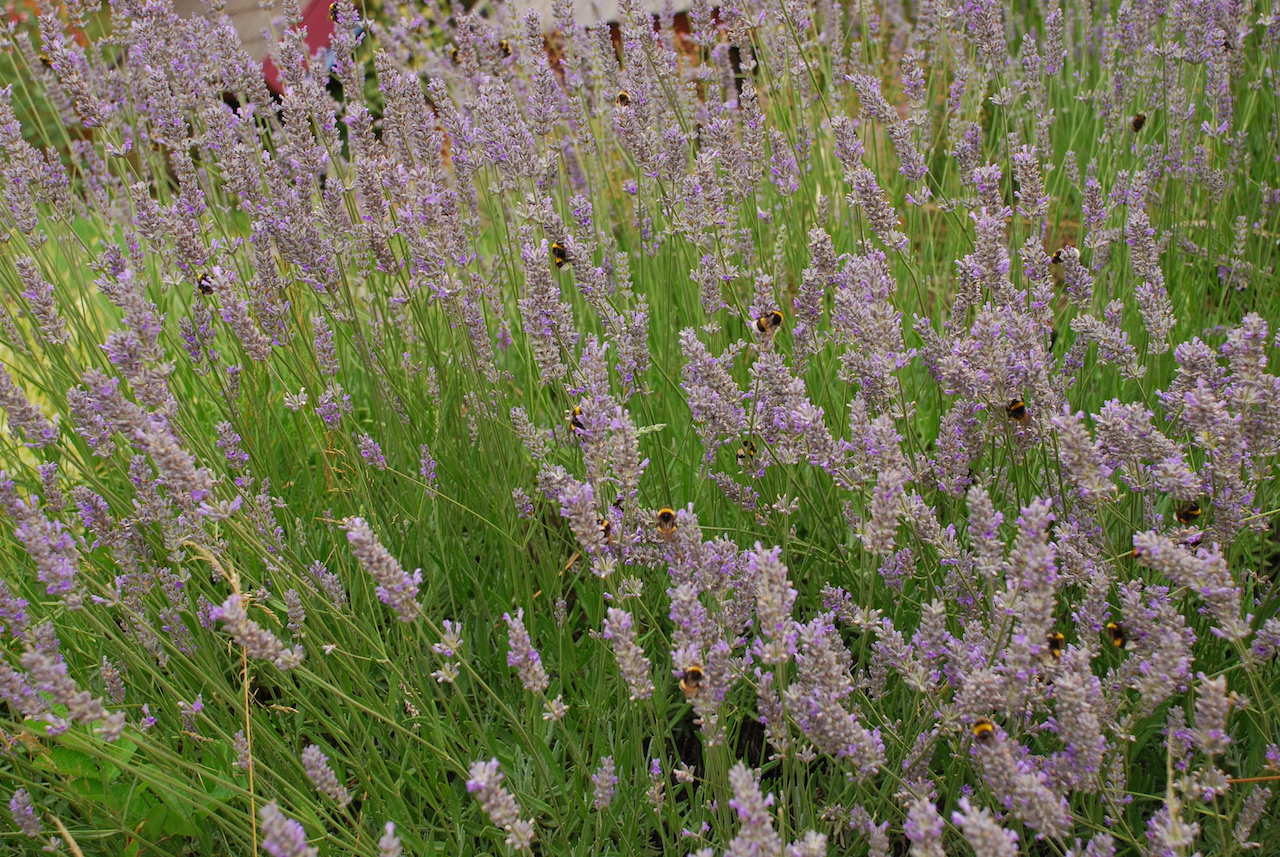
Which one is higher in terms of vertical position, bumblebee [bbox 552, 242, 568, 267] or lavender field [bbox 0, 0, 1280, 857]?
bumblebee [bbox 552, 242, 568, 267]

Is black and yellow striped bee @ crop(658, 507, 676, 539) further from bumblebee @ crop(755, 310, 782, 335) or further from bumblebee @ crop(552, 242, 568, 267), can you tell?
bumblebee @ crop(552, 242, 568, 267)

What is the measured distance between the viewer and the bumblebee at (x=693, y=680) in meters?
1.41

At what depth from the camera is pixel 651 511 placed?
2029 mm

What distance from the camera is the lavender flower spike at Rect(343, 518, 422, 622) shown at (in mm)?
1351

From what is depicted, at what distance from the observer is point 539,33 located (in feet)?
10.5

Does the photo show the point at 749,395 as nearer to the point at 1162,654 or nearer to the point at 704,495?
the point at 704,495

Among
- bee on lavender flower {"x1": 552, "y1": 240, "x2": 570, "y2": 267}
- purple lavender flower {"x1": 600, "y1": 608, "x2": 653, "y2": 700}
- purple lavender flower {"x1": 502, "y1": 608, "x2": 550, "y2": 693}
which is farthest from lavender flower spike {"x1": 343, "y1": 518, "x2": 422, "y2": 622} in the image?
Answer: bee on lavender flower {"x1": 552, "y1": 240, "x2": 570, "y2": 267}

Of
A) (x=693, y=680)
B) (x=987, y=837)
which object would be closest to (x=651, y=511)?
(x=693, y=680)

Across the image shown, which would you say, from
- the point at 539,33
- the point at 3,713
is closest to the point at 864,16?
the point at 539,33

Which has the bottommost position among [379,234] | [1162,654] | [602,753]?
[602,753]

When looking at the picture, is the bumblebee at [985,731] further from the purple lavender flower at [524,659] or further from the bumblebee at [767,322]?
the bumblebee at [767,322]

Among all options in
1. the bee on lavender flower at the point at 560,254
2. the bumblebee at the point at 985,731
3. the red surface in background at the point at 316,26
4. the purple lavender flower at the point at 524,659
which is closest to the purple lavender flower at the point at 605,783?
the purple lavender flower at the point at 524,659

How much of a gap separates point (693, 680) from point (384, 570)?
0.43 metres

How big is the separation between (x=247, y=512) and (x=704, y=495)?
1038mm
